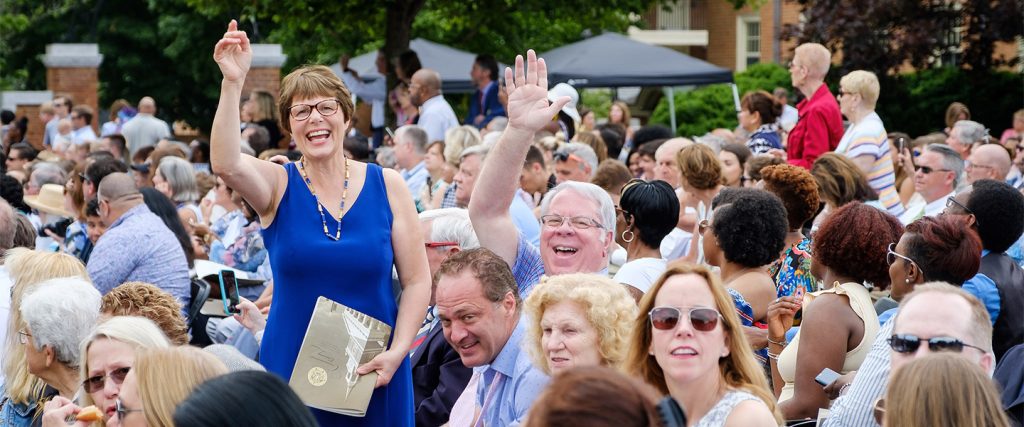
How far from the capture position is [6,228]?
671 centimetres

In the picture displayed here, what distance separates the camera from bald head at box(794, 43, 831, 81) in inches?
394

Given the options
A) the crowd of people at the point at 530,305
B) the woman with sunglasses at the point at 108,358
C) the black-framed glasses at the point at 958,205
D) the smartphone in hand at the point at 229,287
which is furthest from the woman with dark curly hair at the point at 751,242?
the smartphone in hand at the point at 229,287

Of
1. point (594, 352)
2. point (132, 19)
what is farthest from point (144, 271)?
point (132, 19)

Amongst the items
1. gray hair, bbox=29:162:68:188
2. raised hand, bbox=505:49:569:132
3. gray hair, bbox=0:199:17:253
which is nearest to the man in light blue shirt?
raised hand, bbox=505:49:569:132

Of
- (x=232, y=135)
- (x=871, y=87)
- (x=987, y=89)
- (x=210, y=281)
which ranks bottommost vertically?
(x=987, y=89)

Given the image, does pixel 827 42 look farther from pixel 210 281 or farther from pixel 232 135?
pixel 232 135

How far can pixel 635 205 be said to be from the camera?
234 inches

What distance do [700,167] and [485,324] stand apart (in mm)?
3798

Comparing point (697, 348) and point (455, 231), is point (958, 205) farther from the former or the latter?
point (697, 348)

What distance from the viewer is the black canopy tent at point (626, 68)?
18.9m

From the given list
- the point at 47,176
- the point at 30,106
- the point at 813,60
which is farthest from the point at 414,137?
the point at 30,106

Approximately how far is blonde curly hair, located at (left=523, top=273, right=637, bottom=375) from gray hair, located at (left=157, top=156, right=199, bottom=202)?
6.53 metres

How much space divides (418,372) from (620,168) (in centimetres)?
369

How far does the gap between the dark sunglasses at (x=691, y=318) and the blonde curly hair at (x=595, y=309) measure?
33 centimetres
